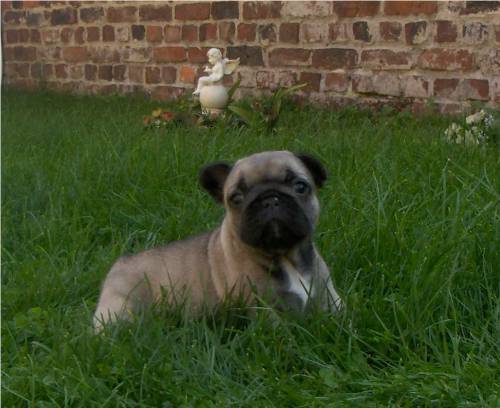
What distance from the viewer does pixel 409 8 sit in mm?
8938

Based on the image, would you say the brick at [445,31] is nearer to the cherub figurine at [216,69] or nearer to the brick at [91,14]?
the cherub figurine at [216,69]

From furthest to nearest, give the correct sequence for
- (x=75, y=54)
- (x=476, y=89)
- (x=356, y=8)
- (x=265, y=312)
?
(x=75, y=54)
(x=356, y=8)
(x=476, y=89)
(x=265, y=312)

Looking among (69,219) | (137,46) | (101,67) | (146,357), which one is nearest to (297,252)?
(146,357)

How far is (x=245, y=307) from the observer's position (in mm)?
3520

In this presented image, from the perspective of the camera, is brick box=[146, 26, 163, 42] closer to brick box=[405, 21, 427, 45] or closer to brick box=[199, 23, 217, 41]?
brick box=[199, 23, 217, 41]

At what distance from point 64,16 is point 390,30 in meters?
6.39

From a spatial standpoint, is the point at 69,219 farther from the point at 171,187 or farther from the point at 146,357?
the point at 146,357

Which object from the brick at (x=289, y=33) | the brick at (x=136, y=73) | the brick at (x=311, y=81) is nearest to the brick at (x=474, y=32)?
the brick at (x=311, y=81)

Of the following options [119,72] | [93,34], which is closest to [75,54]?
[93,34]

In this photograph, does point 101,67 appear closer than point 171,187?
No

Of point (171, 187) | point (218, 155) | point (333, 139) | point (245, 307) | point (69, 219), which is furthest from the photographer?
point (333, 139)

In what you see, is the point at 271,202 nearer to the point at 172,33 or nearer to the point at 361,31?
the point at 361,31

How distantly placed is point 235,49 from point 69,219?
6.26 meters

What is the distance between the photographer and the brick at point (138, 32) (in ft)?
40.2
